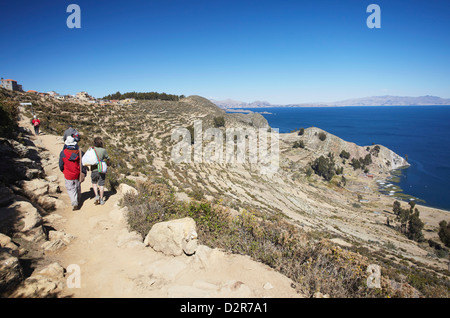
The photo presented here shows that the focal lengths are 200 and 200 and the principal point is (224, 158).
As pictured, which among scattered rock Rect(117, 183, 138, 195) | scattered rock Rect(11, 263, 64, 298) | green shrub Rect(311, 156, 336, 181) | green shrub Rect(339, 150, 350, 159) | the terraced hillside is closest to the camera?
scattered rock Rect(11, 263, 64, 298)

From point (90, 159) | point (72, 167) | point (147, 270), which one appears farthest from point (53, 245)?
point (90, 159)

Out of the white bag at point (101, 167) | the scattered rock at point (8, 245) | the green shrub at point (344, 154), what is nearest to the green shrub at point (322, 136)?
the green shrub at point (344, 154)

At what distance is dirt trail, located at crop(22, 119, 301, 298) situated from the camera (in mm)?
3695

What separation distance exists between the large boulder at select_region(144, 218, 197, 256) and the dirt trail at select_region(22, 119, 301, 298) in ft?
0.57

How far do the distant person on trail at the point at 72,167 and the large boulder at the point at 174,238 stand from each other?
126 inches

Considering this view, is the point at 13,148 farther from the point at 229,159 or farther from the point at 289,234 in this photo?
the point at 229,159

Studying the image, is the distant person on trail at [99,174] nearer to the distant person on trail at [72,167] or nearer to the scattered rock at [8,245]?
the distant person on trail at [72,167]

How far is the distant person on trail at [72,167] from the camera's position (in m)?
6.21

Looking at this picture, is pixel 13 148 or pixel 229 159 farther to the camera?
pixel 229 159

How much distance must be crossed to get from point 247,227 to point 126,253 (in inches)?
131

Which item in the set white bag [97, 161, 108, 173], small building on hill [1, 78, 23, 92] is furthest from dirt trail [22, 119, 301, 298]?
small building on hill [1, 78, 23, 92]

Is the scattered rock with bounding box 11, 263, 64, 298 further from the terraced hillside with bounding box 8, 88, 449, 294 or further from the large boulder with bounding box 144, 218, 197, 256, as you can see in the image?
the terraced hillside with bounding box 8, 88, 449, 294
